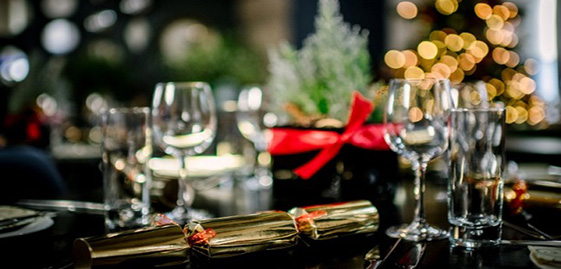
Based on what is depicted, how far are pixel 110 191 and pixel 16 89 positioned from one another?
2534 millimetres

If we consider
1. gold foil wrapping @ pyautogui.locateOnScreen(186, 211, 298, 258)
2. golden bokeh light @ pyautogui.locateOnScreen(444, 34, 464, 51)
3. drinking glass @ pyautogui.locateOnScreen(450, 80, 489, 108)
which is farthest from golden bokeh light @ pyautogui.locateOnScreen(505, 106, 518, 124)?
gold foil wrapping @ pyautogui.locateOnScreen(186, 211, 298, 258)

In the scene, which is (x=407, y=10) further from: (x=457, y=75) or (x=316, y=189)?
(x=316, y=189)

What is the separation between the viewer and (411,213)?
97 cm

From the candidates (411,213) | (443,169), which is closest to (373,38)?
(443,169)

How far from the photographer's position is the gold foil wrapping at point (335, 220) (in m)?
0.72

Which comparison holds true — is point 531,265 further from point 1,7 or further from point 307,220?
point 1,7

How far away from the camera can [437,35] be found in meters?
4.59

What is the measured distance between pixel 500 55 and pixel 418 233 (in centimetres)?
403

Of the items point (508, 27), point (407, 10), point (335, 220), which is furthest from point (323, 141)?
point (407, 10)

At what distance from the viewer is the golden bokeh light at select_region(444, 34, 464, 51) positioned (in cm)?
452

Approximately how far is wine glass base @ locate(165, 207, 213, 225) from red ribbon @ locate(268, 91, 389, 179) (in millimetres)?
189

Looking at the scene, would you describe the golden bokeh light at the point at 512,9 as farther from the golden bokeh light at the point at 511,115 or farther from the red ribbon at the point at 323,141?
the red ribbon at the point at 323,141

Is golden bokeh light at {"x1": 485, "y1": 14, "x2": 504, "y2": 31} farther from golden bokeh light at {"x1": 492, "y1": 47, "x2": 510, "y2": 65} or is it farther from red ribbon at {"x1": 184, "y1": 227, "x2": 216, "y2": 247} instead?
red ribbon at {"x1": 184, "y1": 227, "x2": 216, "y2": 247}

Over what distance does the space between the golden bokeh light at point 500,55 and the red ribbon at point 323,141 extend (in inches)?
146
